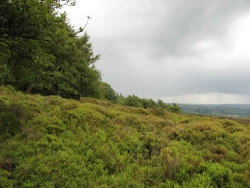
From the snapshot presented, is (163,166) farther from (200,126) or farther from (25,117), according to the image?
(25,117)

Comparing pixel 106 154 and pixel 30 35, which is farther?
pixel 30 35

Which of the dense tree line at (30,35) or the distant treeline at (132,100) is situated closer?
the dense tree line at (30,35)

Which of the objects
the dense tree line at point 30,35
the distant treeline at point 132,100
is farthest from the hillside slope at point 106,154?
the distant treeline at point 132,100

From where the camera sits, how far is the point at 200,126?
499 inches

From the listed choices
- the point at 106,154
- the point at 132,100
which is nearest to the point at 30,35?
the point at 106,154

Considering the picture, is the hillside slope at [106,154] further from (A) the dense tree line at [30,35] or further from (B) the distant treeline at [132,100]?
(B) the distant treeline at [132,100]

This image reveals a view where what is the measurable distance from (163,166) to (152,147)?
6.58 ft

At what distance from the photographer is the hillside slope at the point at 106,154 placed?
6238 millimetres

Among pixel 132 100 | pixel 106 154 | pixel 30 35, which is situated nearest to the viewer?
pixel 106 154

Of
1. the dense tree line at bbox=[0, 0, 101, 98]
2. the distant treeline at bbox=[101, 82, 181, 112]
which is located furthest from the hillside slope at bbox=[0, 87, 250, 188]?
the distant treeline at bbox=[101, 82, 181, 112]

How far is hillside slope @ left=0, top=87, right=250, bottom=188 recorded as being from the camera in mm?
6238

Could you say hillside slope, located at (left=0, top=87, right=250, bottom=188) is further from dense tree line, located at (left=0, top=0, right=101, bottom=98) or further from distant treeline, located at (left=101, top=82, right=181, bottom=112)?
distant treeline, located at (left=101, top=82, right=181, bottom=112)

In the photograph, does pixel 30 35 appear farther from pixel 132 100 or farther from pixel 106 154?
pixel 132 100

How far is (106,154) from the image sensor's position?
7.95 meters
